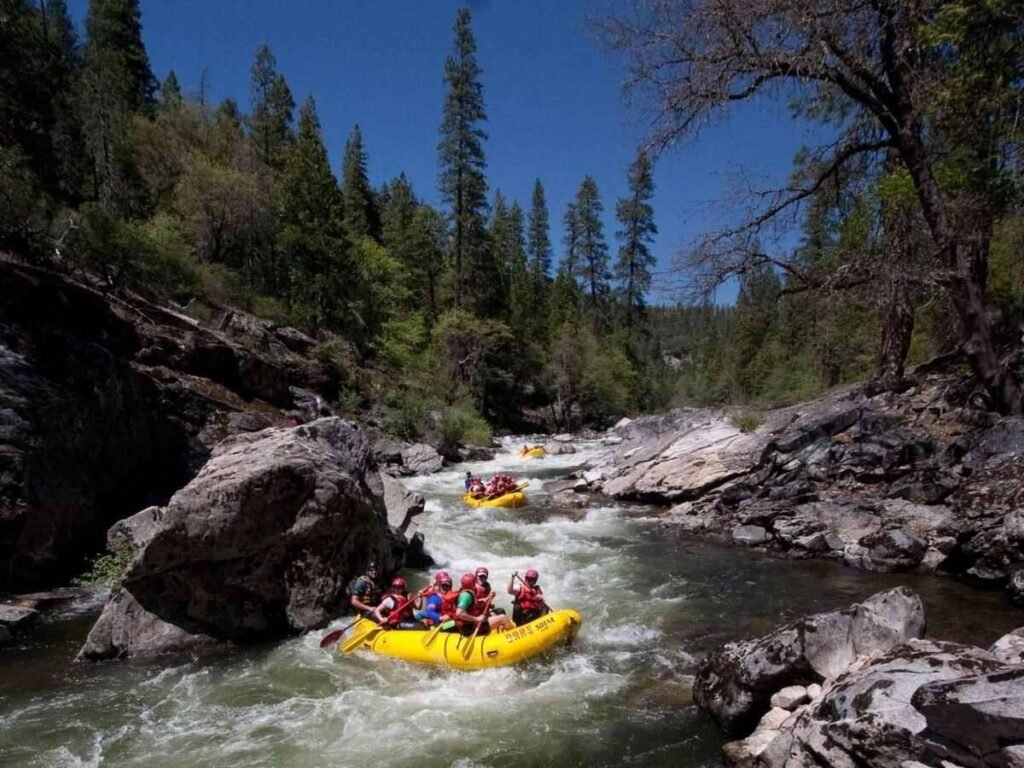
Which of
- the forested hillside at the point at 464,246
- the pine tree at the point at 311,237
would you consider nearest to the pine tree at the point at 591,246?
the forested hillside at the point at 464,246

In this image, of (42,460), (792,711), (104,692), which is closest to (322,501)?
(104,692)

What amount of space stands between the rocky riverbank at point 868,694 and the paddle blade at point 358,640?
4.25 m

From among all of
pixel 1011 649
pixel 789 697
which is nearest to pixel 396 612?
pixel 789 697

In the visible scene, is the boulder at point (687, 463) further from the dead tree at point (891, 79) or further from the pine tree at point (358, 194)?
the pine tree at point (358, 194)

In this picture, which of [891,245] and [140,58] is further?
[140,58]

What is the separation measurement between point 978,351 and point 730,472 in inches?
268

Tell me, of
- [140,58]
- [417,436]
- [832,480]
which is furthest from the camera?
[140,58]

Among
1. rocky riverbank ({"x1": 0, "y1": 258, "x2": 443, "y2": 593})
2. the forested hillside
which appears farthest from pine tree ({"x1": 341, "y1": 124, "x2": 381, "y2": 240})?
rocky riverbank ({"x1": 0, "y1": 258, "x2": 443, "y2": 593})

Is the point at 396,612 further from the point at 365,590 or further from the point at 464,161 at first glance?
the point at 464,161

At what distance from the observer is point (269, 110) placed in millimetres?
44656

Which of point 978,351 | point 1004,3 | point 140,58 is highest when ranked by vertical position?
point 140,58

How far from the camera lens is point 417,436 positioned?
28.0 m

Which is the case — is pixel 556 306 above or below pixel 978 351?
above

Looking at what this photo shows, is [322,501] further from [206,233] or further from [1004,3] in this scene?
[206,233]
